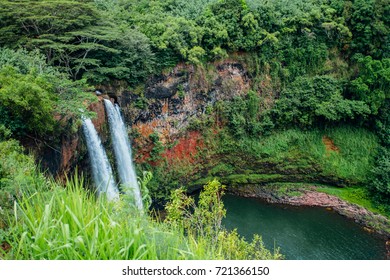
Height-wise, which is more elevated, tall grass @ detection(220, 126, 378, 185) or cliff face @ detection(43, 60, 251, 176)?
cliff face @ detection(43, 60, 251, 176)

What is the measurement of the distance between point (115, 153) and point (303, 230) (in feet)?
29.2

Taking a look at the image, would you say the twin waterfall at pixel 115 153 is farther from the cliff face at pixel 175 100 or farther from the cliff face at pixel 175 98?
the cliff face at pixel 175 98

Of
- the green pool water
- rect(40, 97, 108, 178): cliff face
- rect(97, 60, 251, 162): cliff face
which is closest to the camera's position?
rect(40, 97, 108, 178): cliff face

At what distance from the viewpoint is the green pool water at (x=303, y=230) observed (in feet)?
43.0

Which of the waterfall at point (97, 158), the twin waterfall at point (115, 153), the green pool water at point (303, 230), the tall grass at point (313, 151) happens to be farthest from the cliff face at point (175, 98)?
the green pool water at point (303, 230)

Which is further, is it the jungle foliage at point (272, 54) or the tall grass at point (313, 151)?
the tall grass at point (313, 151)

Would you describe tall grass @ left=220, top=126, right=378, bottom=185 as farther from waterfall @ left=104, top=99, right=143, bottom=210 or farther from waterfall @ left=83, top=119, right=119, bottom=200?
waterfall @ left=83, top=119, right=119, bottom=200

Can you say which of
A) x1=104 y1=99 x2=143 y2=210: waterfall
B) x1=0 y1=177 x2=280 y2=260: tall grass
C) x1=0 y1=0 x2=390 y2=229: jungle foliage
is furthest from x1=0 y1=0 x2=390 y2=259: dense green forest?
x1=0 y1=177 x2=280 y2=260: tall grass

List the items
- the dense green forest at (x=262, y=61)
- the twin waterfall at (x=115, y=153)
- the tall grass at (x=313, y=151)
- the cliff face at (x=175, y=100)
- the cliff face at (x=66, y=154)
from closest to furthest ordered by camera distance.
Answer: the cliff face at (x=66, y=154)
the twin waterfall at (x=115, y=153)
the dense green forest at (x=262, y=61)
the cliff face at (x=175, y=100)
the tall grass at (x=313, y=151)

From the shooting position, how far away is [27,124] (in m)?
8.13

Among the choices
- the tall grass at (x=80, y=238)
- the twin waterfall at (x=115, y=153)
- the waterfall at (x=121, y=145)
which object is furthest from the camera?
the waterfall at (x=121, y=145)

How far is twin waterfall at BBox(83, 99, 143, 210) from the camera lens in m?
11.0

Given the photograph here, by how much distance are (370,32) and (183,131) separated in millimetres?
11361

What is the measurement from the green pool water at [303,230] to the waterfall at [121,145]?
4886 millimetres
